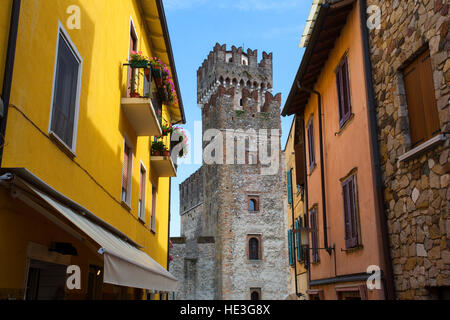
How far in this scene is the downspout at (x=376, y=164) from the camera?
675 cm

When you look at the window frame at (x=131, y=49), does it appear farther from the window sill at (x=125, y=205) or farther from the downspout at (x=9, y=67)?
the downspout at (x=9, y=67)

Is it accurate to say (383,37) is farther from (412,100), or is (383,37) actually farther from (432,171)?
(432,171)

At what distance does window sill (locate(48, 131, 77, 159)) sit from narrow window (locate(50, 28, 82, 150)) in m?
0.04

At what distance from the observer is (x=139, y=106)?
27.8 ft

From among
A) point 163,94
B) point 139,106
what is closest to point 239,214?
point 163,94

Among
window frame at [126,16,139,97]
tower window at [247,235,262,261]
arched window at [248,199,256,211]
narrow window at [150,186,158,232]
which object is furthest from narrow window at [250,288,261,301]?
window frame at [126,16,139,97]

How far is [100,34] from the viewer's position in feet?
22.8

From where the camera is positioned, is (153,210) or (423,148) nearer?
(423,148)

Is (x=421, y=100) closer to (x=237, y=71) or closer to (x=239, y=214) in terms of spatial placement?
(x=239, y=214)

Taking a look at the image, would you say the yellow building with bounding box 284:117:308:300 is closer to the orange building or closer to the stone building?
the orange building

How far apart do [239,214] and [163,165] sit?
20.5 metres

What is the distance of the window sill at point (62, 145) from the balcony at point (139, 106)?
2853 mm

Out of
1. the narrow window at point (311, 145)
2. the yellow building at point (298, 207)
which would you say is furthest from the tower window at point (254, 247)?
the narrow window at point (311, 145)
